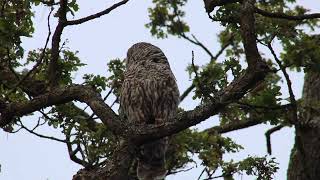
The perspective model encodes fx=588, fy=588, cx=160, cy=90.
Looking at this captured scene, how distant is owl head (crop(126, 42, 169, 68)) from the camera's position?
261 inches

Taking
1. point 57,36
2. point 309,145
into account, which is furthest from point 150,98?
point 309,145

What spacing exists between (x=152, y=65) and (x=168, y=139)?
912 mm

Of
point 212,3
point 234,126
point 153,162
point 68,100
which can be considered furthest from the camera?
point 234,126

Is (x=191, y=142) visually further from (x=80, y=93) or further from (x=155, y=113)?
(x=80, y=93)

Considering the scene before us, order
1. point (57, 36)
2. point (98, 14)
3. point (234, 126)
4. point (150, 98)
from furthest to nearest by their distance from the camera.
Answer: point (234, 126)
point (150, 98)
point (57, 36)
point (98, 14)

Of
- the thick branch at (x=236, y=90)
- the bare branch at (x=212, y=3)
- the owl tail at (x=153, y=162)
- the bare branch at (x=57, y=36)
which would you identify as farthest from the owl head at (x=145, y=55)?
the bare branch at (x=212, y=3)

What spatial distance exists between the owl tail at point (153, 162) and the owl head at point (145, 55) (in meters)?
0.90

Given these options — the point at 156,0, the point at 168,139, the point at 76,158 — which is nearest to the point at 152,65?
the point at 168,139

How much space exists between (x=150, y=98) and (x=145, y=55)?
65 centimetres

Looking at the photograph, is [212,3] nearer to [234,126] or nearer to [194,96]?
[194,96]

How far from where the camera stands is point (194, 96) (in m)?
5.25

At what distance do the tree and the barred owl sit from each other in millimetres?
309

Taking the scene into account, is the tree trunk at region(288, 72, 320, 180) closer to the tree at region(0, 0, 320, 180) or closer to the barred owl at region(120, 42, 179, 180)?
the tree at region(0, 0, 320, 180)

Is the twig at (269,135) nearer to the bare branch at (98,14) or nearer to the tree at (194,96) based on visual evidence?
the tree at (194,96)
